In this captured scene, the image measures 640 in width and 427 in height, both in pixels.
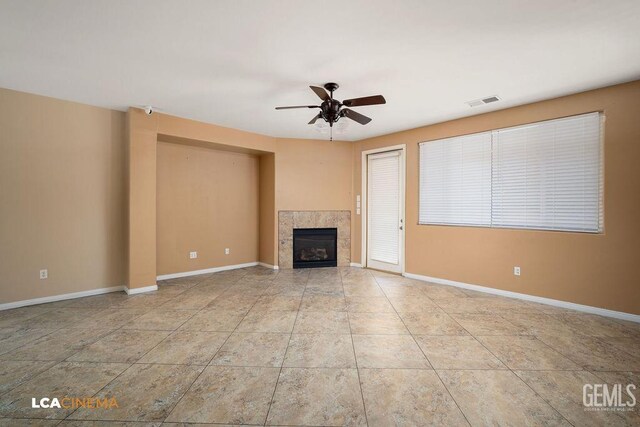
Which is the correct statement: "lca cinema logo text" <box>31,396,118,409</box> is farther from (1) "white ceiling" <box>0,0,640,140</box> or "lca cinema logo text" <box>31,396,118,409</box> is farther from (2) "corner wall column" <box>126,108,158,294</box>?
(1) "white ceiling" <box>0,0,640,140</box>

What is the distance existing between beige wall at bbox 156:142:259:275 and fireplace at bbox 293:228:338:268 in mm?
1053

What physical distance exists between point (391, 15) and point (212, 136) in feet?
12.4

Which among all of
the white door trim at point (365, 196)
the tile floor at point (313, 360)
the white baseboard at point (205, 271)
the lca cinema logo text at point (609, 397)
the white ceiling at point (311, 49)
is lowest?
the lca cinema logo text at point (609, 397)

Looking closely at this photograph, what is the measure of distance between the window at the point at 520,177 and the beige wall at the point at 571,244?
12 cm

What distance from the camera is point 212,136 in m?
4.95

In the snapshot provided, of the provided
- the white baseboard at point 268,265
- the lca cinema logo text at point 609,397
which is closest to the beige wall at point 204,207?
the white baseboard at point 268,265

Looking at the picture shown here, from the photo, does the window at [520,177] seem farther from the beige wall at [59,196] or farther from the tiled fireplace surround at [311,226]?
the beige wall at [59,196]

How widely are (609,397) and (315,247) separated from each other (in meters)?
Answer: 4.71

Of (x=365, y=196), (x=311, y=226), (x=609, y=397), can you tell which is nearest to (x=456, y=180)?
(x=365, y=196)

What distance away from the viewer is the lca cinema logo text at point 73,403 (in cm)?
179

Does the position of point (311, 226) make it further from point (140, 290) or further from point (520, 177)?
point (520, 177)

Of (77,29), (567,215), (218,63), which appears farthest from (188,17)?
(567,215)

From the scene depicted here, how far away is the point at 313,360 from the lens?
7.69 feet

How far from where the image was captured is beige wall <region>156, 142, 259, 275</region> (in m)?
4.99
